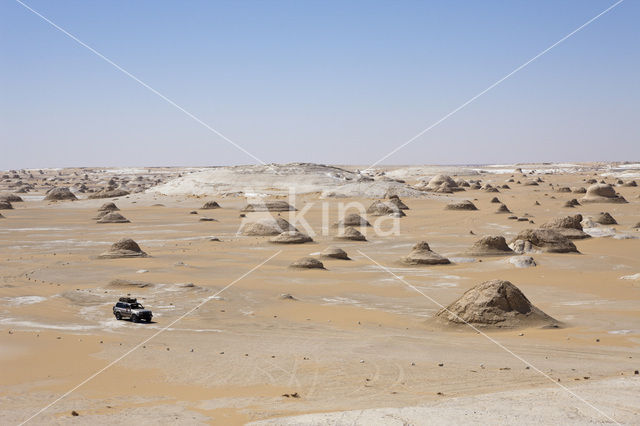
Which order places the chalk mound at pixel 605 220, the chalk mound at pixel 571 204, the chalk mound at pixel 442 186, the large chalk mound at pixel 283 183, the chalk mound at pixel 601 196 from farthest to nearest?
the chalk mound at pixel 442 186
the large chalk mound at pixel 283 183
the chalk mound at pixel 601 196
the chalk mound at pixel 571 204
the chalk mound at pixel 605 220

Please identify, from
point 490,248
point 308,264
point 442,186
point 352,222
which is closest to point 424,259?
point 490,248

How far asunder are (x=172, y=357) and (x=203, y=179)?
2395 inches

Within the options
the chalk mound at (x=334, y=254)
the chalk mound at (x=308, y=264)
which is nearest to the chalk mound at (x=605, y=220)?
the chalk mound at (x=334, y=254)

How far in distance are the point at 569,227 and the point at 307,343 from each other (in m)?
24.2

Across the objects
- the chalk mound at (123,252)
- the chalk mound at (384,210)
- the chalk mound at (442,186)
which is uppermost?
the chalk mound at (442,186)

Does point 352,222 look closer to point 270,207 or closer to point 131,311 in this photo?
point 270,207

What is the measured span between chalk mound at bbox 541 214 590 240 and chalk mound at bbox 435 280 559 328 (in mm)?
18795

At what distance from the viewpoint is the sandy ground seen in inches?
400

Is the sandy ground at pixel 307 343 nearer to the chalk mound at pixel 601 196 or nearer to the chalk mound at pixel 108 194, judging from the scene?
the chalk mound at pixel 601 196

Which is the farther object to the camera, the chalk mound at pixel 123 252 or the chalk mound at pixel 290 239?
the chalk mound at pixel 290 239

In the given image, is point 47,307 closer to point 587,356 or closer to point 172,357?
point 172,357

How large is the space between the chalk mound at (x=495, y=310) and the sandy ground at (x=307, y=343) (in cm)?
42

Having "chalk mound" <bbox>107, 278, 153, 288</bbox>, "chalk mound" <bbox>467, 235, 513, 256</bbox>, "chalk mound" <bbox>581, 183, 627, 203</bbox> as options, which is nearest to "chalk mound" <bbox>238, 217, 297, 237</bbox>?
"chalk mound" <bbox>467, 235, 513, 256</bbox>

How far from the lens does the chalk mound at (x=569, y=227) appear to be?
34.1 meters
